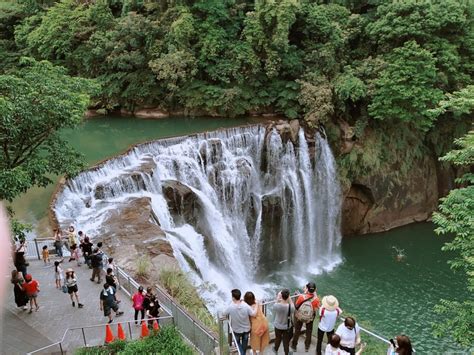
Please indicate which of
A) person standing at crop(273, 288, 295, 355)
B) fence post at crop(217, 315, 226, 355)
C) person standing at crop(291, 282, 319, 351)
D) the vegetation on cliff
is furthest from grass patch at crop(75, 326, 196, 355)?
the vegetation on cliff

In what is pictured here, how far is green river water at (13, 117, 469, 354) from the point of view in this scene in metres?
17.0

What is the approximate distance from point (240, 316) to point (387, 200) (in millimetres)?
18357

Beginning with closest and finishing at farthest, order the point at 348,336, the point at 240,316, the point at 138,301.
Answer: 1. the point at 348,336
2. the point at 240,316
3. the point at 138,301

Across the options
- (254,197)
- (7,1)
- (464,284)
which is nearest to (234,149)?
(254,197)

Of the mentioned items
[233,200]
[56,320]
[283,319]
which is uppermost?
[283,319]

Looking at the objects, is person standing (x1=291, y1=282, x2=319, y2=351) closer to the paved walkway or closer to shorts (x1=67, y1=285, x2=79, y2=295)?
the paved walkway

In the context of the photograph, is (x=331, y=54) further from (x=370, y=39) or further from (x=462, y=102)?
(x=462, y=102)

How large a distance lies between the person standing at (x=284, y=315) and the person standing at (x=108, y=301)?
4.06 m

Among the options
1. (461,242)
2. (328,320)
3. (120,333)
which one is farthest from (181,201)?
(328,320)

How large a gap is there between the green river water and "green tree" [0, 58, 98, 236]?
418 cm

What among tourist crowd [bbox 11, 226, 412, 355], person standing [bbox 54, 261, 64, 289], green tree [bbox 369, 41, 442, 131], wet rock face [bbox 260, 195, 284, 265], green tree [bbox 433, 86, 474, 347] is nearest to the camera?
tourist crowd [bbox 11, 226, 412, 355]

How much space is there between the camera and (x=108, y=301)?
403 inches

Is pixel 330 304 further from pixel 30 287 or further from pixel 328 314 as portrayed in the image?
pixel 30 287

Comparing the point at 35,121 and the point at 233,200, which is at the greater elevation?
the point at 35,121
